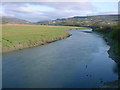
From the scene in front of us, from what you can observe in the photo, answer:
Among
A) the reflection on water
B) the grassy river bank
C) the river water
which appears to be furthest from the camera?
the grassy river bank

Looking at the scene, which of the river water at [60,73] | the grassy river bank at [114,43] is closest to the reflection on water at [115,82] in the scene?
the river water at [60,73]

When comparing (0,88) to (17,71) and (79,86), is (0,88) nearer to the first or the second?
(17,71)

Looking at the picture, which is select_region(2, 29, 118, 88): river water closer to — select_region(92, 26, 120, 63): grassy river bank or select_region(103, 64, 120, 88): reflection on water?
select_region(103, 64, 120, 88): reflection on water

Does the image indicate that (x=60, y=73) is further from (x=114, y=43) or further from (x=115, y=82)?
(x=114, y=43)

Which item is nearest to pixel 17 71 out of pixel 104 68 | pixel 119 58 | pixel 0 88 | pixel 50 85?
pixel 0 88

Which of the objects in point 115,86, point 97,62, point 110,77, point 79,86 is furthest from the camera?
point 97,62

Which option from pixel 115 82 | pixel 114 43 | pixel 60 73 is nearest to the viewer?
pixel 115 82

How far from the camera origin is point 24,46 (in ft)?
104

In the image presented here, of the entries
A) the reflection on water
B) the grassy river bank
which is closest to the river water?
the reflection on water

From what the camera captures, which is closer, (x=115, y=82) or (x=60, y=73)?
(x=115, y=82)

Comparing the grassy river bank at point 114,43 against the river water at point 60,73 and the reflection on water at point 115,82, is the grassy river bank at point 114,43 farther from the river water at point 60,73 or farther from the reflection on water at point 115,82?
the reflection on water at point 115,82

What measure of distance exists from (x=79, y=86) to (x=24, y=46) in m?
20.2

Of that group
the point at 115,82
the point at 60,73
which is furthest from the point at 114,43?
the point at 115,82

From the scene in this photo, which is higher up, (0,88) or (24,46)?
(24,46)
